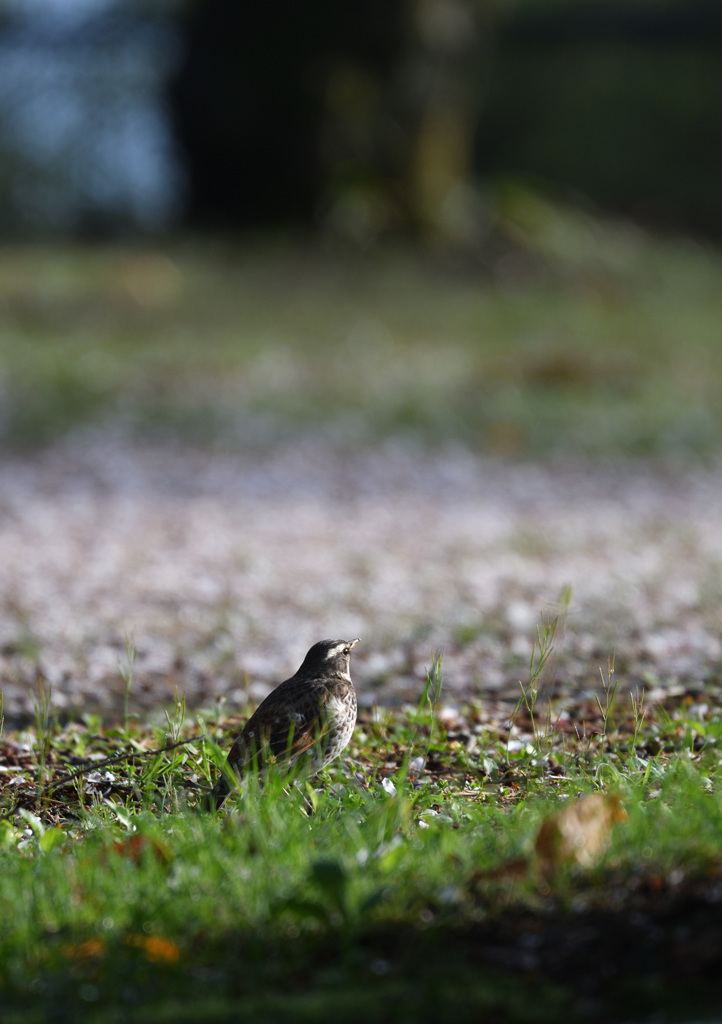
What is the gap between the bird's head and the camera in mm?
4332

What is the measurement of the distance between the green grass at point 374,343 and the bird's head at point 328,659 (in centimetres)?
955

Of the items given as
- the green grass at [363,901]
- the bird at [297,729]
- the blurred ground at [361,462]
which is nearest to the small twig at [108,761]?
the green grass at [363,901]

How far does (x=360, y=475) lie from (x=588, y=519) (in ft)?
9.39

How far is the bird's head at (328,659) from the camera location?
4332mm

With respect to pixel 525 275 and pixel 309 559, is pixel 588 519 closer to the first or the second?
pixel 309 559

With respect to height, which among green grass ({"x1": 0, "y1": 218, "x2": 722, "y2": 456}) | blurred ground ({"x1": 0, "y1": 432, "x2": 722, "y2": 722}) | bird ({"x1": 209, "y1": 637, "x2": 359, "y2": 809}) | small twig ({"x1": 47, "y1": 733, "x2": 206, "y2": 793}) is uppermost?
bird ({"x1": 209, "y1": 637, "x2": 359, "y2": 809})

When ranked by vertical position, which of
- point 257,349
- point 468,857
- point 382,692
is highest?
point 468,857

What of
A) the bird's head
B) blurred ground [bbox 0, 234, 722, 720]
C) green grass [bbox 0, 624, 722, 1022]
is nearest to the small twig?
green grass [bbox 0, 624, 722, 1022]

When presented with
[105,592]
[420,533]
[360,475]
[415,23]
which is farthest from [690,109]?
[105,592]

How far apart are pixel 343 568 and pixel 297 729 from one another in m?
5.02

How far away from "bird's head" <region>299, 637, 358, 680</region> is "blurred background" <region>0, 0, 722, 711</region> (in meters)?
→ 1.60

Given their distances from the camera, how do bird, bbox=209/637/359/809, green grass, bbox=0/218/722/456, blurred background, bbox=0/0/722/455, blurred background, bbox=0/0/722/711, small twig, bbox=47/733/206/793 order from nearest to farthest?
bird, bbox=209/637/359/809
small twig, bbox=47/733/206/793
blurred background, bbox=0/0/722/711
green grass, bbox=0/218/722/456
blurred background, bbox=0/0/722/455

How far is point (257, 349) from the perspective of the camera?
17078 millimetres

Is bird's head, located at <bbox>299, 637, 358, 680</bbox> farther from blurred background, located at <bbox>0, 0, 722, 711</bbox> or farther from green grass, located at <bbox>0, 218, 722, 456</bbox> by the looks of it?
green grass, located at <bbox>0, 218, 722, 456</bbox>
